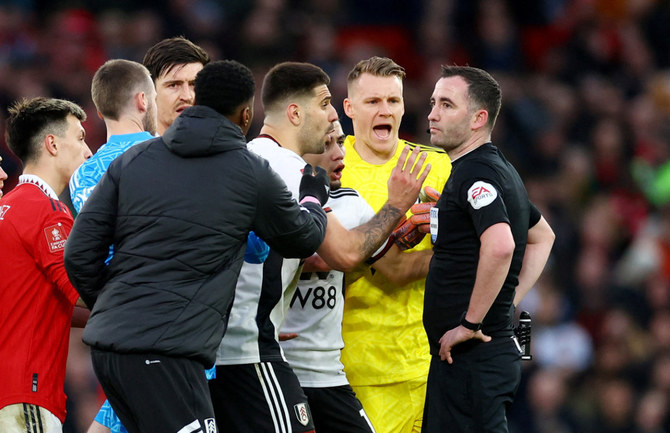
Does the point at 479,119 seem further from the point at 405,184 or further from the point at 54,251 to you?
the point at 54,251

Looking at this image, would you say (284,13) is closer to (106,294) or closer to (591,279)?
(591,279)

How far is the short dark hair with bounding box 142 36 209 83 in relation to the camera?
6574 mm

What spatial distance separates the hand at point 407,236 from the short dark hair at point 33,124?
6.35ft

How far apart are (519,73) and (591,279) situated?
3.40 metres

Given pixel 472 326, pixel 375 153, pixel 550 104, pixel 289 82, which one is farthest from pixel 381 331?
pixel 550 104

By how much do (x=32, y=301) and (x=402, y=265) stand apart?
79.7 inches

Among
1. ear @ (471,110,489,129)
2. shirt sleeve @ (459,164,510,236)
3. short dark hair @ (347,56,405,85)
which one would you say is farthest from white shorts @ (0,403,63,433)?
short dark hair @ (347,56,405,85)

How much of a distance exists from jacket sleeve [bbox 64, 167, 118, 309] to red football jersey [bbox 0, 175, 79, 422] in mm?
694

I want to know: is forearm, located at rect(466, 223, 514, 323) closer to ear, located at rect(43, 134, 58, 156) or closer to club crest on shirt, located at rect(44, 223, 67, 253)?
club crest on shirt, located at rect(44, 223, 67, 253)

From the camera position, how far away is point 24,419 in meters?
5.38

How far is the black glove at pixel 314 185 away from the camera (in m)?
5.24

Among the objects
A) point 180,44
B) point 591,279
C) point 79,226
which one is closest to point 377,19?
point 591,279

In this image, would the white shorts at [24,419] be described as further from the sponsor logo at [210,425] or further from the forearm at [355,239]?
the forearm at [355,239]

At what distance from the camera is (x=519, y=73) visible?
14.1 m
